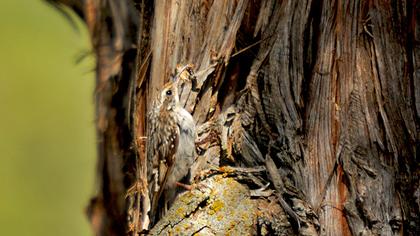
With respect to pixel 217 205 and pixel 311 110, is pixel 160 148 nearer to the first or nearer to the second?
pixel 217 205

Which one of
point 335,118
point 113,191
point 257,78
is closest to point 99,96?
point 113,191

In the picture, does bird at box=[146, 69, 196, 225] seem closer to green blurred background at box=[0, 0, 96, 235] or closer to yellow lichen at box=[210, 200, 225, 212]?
yellow lichen at box=[210, 200, 225, 212]

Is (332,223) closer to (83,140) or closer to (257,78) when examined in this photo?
(257,78)

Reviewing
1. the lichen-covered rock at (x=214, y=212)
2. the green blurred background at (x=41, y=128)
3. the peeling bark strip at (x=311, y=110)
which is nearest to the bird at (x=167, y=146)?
the peeling bark strip at (x=311, y=110)

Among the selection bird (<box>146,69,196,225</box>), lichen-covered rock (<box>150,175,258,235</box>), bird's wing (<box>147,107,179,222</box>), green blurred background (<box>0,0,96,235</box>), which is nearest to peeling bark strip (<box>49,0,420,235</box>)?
lichen-covered rock (<box>150,175,258,235</box>)

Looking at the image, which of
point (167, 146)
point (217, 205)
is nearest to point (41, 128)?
point (167, 146)

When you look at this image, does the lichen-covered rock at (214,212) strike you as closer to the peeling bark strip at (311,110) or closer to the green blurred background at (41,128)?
the peeling bark strip at (311,110)

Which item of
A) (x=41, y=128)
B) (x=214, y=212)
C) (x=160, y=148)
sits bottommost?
(x=214, y=212)
